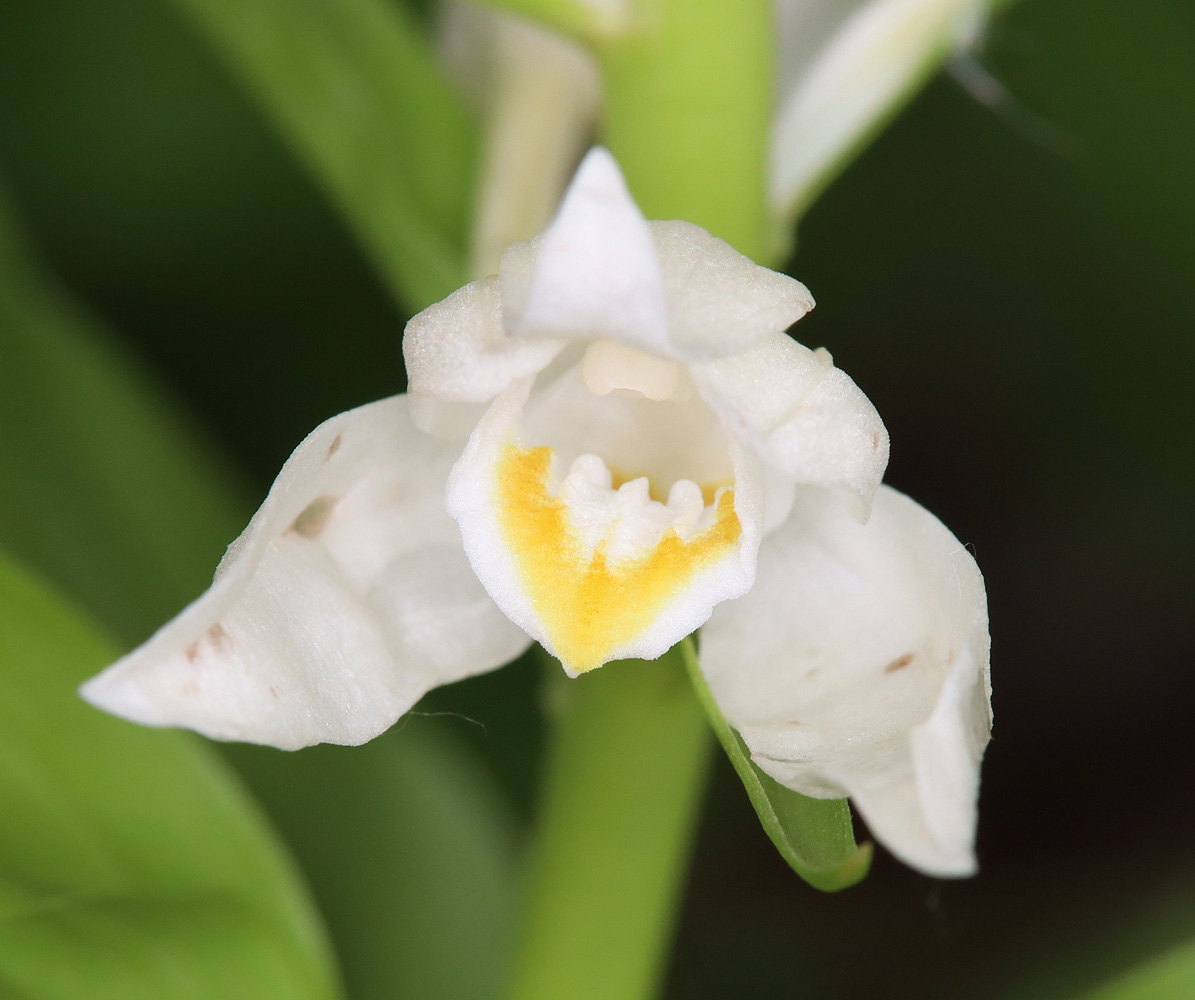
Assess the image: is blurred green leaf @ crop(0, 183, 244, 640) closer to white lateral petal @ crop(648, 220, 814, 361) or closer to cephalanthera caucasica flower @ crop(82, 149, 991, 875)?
cephalanthera caucasica flower @ crop(82, 149, 991, 875)

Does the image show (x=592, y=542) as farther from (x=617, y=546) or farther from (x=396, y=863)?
(x=396, y=863)

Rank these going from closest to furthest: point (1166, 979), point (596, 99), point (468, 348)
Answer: point (468, 348) < point (1166, 979) < point (596, 99)

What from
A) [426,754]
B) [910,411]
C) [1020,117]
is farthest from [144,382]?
[1020,117]

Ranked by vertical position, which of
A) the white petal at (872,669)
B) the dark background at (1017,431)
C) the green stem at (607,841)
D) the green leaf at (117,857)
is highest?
the green leaf at (117,857)

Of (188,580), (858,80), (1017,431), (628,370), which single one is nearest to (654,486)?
(628,370)

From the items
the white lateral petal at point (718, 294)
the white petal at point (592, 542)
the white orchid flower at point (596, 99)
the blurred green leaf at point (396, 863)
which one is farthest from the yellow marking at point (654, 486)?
the blurred green leaf at point (396, 863)

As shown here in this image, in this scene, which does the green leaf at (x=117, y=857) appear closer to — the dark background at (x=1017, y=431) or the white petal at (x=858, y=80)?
the white petal at (x=858, y=80)

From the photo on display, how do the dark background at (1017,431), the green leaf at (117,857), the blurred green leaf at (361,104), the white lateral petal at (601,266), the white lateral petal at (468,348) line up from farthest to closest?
the dark background at (1017,431), the blurred green leaf at (361,104), the green leaf at (117,857), the white lateral petal at (468,348), the white lateral petal at (601,266)

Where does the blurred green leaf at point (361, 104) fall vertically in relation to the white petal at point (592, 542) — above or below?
above
